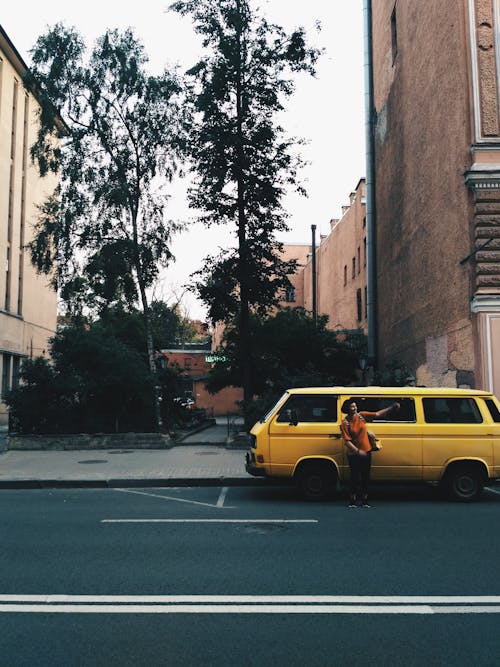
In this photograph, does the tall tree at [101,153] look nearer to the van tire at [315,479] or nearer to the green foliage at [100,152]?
the green foliage at [100,152]

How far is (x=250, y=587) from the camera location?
19.6 ft

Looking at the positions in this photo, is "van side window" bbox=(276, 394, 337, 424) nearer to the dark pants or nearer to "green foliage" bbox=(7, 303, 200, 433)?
the dark pants

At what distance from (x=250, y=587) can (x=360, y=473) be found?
5182mm

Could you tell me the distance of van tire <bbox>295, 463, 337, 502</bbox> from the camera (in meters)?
11.5

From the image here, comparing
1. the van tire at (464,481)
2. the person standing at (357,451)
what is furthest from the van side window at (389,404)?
the van tire at (464,481)

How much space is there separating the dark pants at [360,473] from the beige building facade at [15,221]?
83.9 ft

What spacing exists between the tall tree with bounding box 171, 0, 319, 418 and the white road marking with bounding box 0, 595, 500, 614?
1768 cm

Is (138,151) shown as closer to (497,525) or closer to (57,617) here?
(497,525)

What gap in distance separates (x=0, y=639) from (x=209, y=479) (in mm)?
9188

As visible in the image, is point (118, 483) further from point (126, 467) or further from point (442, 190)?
point (442, 190)

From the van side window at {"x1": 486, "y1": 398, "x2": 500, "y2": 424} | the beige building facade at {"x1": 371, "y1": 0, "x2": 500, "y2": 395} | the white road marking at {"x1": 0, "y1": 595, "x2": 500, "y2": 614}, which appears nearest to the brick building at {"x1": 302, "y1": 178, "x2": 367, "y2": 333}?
the beige building facade at {"x1": 371, "y1": 0, "x2": 500, "y2": 395}

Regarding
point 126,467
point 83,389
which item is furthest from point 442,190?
point 126,467

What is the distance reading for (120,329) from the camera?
33.1 metres

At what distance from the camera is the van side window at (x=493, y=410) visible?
11.8 metres
